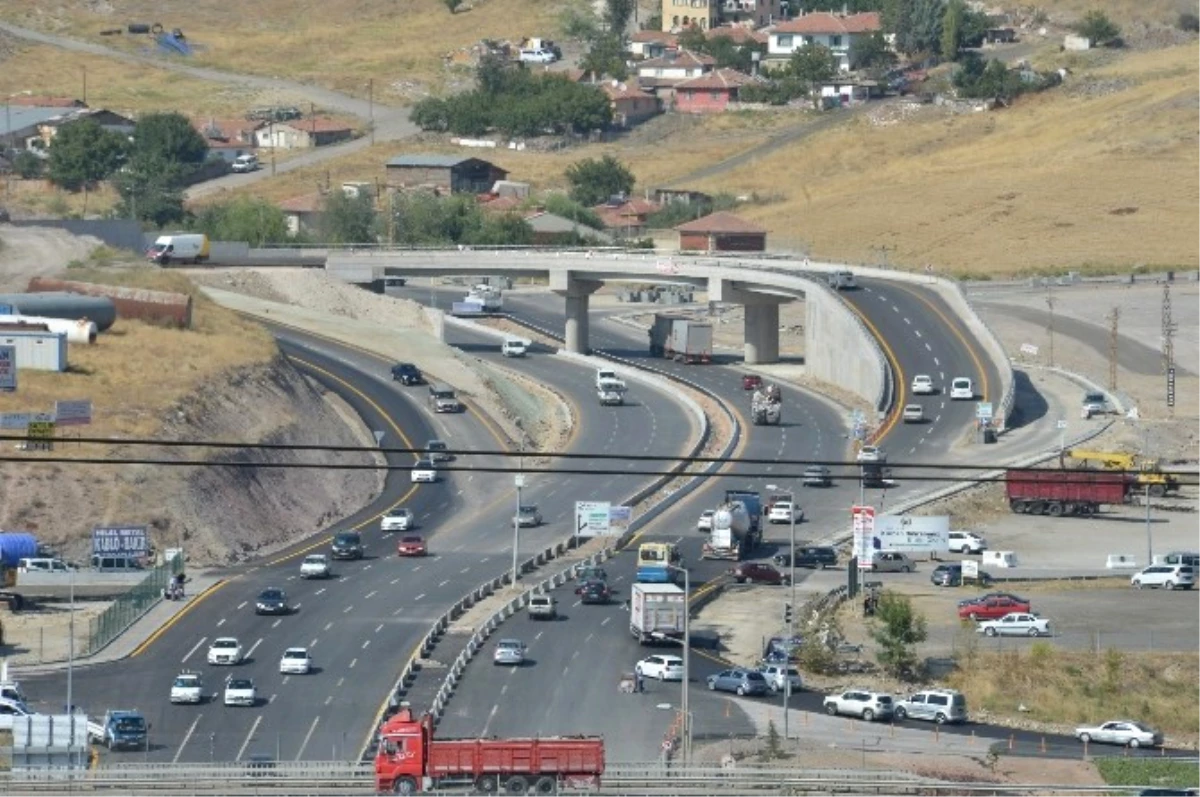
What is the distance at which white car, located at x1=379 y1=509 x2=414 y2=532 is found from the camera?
352 feet

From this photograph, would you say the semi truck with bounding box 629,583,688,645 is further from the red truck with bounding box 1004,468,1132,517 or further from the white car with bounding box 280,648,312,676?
the red truck with bounding box 1004,468,1132,517

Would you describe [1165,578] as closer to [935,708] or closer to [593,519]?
[593,519]

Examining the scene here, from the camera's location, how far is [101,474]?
103 meters

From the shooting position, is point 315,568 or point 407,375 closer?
point 315,568

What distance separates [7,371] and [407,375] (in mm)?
27162

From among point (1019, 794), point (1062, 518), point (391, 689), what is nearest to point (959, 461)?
point (1062, 518)

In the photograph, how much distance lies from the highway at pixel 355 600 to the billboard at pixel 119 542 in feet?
10.2

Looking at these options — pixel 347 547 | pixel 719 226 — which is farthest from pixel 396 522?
pixel 719 226

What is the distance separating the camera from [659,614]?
281 feet

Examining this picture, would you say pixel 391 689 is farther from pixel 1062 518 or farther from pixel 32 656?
pixel 1062 518

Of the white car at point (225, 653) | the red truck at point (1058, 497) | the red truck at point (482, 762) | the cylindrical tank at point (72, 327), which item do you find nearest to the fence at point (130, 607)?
the white car at point (225, 653)

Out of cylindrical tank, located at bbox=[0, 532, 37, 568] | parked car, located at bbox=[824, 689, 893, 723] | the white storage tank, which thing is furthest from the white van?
parked car, located at bbox=[824, 689, 893, 723]

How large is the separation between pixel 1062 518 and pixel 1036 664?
29.5 m

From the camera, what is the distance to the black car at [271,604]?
90.7 m
